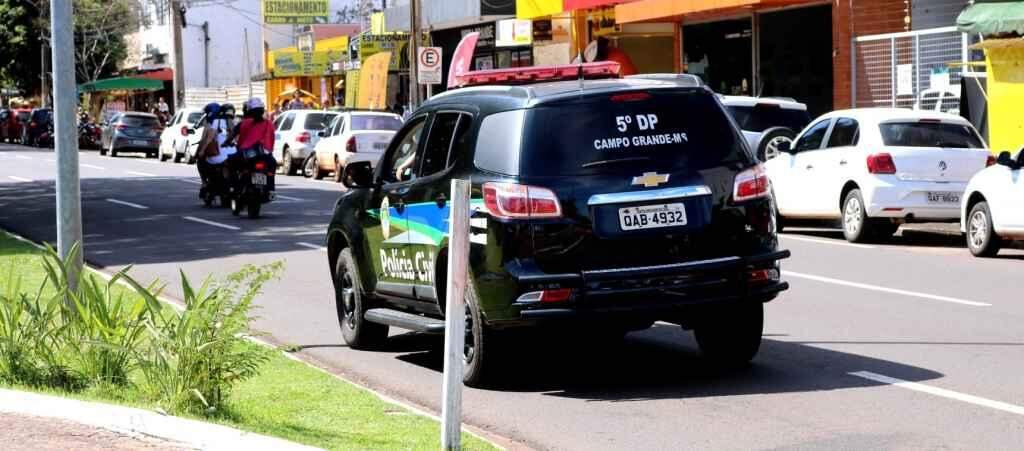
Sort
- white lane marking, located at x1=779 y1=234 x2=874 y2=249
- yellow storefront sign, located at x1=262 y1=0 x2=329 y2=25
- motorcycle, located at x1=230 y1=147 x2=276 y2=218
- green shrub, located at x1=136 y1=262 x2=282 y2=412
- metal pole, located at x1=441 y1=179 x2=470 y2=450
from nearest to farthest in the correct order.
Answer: metal pole, located at x1=441 y1=179 x2=470 y2=450 < green shrub, located at x1=136 y1=262 x2=282 y2=412 < white lane marking, located at x1=779 y1=234 x2=874 y2=249 < motorcycle, located at x1=230 y1=147 x2=276 y2=218 < yellow storefront sign, located at x1=262 y1=0 x2=329 y2=25

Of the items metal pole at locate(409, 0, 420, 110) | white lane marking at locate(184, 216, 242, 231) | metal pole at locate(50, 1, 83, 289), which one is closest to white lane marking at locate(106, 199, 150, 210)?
white lane marking at locate(184, 216, 242, 231)

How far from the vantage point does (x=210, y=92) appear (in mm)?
74688

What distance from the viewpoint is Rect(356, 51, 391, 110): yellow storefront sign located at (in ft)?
164

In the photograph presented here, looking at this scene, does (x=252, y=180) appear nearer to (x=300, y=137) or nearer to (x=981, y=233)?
(x=981, y=233)

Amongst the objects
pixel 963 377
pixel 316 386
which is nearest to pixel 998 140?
pixel 963 377

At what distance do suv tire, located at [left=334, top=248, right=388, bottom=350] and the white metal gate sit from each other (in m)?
15.6

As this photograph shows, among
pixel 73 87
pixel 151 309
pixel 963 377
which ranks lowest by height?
pixel 963 377

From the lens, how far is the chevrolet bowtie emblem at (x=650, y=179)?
9234mm

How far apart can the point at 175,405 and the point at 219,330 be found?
43 cm

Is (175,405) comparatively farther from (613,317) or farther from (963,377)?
(963,377)

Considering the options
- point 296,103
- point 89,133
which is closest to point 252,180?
point 296,103

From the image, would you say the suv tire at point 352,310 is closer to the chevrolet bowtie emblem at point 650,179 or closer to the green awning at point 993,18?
the chevrolet bowtie emblem at point 650,179

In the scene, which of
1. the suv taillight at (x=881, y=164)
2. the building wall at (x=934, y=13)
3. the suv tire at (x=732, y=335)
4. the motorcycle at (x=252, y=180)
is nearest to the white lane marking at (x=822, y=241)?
the suv taillight at (x=881, y=164)

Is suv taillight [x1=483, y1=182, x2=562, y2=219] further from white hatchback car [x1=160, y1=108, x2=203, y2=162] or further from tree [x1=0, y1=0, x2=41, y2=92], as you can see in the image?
tree [x1=0, y1=0, x2=41, y2=92]
